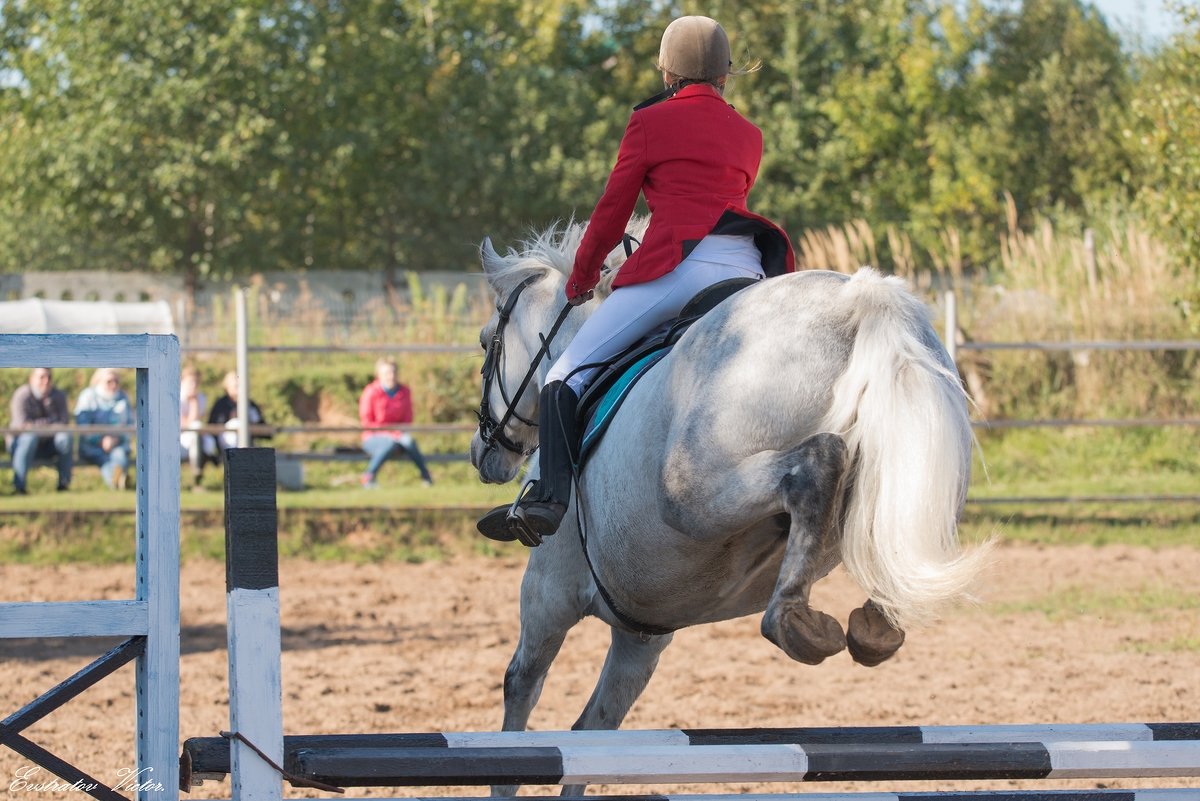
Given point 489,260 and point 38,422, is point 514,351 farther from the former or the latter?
point 38,422

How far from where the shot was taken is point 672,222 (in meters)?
3.63

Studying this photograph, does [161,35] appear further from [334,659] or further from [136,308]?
[334,659]

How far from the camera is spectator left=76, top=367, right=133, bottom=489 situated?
1238 centimetres

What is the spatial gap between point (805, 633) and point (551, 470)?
1.12 metres

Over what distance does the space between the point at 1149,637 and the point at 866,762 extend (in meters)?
5.72

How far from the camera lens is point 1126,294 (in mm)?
13531

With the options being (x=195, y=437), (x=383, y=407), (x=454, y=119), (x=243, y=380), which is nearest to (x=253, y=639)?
(x=243, y=380)

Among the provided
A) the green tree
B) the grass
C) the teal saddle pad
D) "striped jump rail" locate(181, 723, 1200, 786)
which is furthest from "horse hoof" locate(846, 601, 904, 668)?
the green tree

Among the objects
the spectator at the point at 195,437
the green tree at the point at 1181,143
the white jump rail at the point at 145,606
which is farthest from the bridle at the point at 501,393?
the green tree at the point at 1181,143

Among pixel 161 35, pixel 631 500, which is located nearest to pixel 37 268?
pixel 161 35

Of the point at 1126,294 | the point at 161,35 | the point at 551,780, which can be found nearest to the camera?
the point at 551,780

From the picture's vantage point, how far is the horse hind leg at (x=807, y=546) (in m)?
2.71

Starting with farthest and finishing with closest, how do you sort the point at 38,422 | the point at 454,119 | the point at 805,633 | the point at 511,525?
the point at 454,119
the point at 38,422
the point at 511,525
the point at 805,633

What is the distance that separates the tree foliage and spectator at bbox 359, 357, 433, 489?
62.8ft
